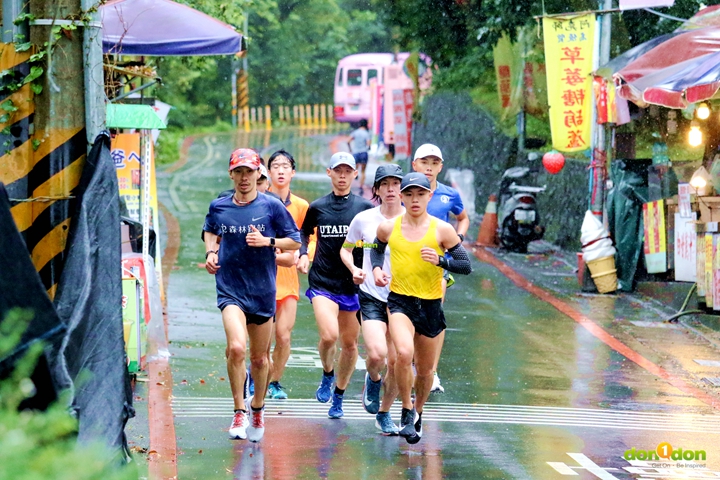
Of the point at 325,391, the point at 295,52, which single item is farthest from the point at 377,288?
the point at 295,52

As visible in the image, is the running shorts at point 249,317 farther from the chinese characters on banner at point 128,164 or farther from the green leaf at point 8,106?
the chinese characters on banner at point 128,164

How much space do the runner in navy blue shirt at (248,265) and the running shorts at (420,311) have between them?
0.91 m

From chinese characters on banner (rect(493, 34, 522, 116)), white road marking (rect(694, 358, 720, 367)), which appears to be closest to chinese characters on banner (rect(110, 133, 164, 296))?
white road marking (rect(694, 358, 720, 367))

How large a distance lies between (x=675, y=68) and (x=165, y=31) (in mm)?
6367

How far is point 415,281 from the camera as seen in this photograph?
27.1 feet

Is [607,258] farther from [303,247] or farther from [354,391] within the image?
[303,247]

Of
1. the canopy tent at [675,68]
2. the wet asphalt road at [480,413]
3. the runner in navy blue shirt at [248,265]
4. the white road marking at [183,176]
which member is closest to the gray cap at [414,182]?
the runner in navy blue shirt at [248,265]

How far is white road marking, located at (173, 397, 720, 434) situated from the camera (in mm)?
9398

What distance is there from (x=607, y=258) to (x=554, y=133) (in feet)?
6.54

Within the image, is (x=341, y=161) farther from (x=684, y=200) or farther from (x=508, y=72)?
(x=508, y=72)

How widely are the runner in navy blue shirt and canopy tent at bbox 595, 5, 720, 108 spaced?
22.2 feet

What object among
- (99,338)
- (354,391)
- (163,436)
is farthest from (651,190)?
(99,338)

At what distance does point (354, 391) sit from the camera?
10469mm

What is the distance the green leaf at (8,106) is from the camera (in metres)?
6.02
